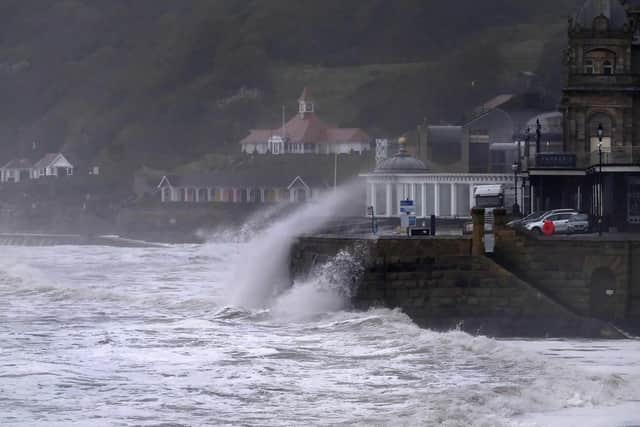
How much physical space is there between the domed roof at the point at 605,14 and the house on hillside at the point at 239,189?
8458 centimetres

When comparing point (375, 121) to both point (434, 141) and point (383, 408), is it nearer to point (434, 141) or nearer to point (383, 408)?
point (434, 141)

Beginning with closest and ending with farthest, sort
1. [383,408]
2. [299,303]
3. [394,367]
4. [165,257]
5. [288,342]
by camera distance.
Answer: [383,408] < [394,367] < [288,342] < [299,303] < [165,257]

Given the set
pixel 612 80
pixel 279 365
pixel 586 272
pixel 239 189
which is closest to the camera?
pixel 279 365

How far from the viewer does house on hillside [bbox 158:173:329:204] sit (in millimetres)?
153000

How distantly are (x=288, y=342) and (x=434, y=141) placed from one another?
55764 millimetres

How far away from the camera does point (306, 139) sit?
17925 cm


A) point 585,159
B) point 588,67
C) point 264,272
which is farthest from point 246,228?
point 264,272

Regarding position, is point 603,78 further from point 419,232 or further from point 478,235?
point 478,235

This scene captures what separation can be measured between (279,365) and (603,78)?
29.6 meters

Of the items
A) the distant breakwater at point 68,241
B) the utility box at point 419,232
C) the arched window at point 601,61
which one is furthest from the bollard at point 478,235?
the distant breakwater at point 68,241

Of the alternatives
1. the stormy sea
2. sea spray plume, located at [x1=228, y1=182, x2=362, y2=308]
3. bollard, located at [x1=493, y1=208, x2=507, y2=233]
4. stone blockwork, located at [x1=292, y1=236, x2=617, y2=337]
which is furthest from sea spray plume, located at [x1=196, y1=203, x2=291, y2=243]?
bollard, located at [x1=493, y1=208, x2=507, y2=233]

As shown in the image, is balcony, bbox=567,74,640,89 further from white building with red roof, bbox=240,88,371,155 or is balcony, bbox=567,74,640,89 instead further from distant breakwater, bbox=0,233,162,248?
white building with red roof, bbox=240,88,371,155

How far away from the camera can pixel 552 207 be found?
61.4 meters

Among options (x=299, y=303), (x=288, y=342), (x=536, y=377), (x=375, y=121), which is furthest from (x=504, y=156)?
(x=375, y=121)
